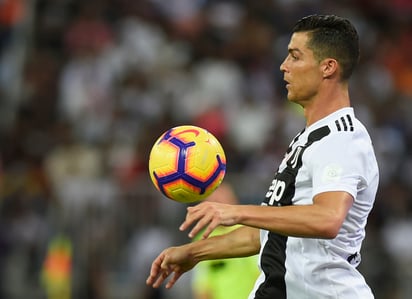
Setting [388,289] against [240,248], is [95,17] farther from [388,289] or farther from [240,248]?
[240,248]

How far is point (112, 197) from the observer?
40.5ft

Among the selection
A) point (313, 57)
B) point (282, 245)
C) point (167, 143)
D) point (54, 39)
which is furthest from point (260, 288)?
point (54, 39)

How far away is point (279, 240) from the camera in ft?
17.7

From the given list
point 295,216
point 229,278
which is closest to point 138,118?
point 229,278

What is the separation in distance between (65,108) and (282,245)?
365 inches

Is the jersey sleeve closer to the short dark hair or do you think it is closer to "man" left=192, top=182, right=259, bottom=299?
the short dark hair

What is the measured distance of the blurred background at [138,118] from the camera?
1230 cm

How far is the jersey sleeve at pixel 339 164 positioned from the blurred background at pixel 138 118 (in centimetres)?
704

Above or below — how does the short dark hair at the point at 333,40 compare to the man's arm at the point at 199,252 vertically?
above

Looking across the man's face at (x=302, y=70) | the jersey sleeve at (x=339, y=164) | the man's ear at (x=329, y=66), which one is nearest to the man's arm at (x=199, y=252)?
the jersey sleeve at (x=339, y=164)

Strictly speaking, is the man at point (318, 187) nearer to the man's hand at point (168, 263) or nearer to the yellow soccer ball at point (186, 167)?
the man's hand at point (168, 263)

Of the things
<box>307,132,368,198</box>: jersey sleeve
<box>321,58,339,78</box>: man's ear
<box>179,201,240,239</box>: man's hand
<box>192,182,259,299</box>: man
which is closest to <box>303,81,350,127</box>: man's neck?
<box>321,58,339,78</box>: man's ear

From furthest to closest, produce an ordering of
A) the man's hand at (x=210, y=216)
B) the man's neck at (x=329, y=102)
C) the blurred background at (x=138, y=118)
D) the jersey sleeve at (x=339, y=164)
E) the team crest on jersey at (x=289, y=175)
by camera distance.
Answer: the blurred background at (x=138, y=118) → the man's neck at (x=329, y=102) → the team crest on jersey at (x=289, y=175) → the jersey sleeve at (x=339, y=164) → the man's hand at (x=210, y=216)

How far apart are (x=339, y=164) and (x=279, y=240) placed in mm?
681
